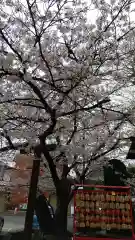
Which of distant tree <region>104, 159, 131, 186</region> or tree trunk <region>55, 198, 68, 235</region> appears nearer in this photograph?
distant tree <region>104, 159, 131, 186</region>

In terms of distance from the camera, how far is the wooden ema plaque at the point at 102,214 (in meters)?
5.21

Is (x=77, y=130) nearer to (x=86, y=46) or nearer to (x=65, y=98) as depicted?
(x=65, y=98)

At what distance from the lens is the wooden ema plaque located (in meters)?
5.21

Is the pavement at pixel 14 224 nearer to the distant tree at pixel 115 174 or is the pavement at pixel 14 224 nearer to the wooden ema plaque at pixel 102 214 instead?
the distant tree at pixel 115 174

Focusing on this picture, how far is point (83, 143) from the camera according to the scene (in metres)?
8.62

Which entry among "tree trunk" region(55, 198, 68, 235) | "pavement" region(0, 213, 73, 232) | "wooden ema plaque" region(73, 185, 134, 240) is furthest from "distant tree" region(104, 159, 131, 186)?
"pavement" region(0, 213, 73, 232)

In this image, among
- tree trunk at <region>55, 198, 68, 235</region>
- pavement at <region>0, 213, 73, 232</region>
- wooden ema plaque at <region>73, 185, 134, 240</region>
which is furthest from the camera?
pavement at <region>0, 213, 73, 232</region>

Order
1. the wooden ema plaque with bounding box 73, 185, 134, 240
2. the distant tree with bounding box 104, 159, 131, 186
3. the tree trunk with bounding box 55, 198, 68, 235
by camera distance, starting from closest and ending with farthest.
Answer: the wooden ema plaque with bounding box 73, 185, 134, 240 → the distant tree with bounding box 104, 159, 131, 186 → the tree trunk with bounding box 55, 198, 68, 235

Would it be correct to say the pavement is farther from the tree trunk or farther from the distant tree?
the distant tree

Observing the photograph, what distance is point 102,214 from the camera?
5.36m

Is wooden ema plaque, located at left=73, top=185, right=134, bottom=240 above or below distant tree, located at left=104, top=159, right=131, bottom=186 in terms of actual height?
below

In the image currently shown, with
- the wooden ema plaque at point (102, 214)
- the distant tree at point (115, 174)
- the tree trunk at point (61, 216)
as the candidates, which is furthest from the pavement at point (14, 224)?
the wooden ema plaque at point (102, 214)

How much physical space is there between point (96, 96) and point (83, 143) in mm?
2348

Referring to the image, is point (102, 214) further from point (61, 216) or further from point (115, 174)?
point (61, 216)
